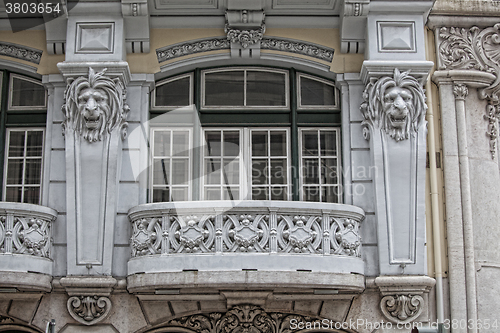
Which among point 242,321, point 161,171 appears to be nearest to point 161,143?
point 161,171

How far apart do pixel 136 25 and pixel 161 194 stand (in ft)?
11.2

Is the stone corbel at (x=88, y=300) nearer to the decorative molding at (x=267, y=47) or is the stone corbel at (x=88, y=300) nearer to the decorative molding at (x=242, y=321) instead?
the decorative molding at (x=242, y=321)

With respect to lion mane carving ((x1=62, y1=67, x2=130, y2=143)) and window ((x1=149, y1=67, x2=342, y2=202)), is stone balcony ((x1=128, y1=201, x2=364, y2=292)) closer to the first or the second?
window ((x1=149, y1=67, x2=342, y2=202))

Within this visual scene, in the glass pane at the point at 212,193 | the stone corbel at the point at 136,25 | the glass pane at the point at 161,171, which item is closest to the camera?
the stone corbel at the point at 136,25

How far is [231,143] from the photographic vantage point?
13695 millimetres

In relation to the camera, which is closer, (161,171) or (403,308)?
(403,308)

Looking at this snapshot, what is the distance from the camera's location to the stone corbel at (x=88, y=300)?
486 inches

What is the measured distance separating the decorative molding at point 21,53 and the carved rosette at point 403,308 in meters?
8.46

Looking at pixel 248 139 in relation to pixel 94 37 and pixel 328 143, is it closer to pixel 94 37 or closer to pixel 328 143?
pixel 328 143

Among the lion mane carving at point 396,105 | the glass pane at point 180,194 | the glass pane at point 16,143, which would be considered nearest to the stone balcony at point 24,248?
the glass pane at point 16,143

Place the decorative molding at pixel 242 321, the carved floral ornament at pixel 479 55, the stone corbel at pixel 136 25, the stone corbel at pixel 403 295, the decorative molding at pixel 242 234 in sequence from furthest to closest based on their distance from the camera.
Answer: the carved floral ornament at pixel 479 55 → the stone corbel at pixel 136 25 → the decorative molding at pixel 242 321 → the stone corbel at pixel 403 295 → the decorative molding at pixel 242 234

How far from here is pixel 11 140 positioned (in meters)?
13.8

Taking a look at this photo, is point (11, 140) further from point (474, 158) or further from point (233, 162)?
point (474, 158)

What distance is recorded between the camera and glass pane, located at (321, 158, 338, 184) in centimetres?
1348
